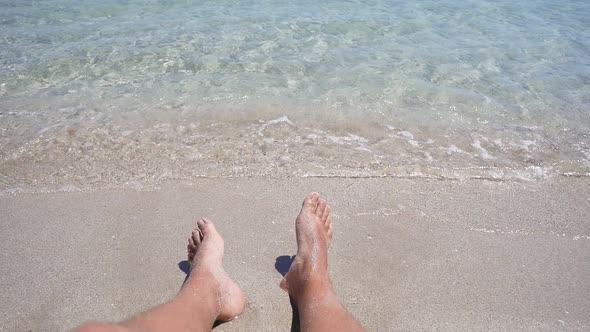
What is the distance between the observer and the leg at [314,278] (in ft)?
6.48

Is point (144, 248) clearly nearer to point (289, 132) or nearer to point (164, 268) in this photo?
point (164, 268)

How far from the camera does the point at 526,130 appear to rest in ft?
13.4

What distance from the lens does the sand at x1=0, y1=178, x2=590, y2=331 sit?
2158mm

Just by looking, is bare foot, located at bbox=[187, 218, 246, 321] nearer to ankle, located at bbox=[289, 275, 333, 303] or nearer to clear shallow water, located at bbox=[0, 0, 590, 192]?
ankle, located at bbox=[289, 275, 333, 303]

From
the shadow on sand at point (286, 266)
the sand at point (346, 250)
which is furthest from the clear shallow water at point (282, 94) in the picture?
the shadow on sand at point (286, 266)

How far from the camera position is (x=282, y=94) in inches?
183

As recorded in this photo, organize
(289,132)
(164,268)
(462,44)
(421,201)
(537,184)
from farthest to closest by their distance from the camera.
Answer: (462,44), (289,132), (537,184), (421,201), (164,268)

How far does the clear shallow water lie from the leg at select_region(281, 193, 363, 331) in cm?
74

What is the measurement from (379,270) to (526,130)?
254 centimetres

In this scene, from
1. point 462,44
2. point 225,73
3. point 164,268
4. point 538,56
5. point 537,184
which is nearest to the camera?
point 164,268

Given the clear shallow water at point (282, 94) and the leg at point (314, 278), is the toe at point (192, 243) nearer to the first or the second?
the leg at point (314, 278)

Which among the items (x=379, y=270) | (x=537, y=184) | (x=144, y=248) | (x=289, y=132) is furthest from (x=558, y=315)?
(x=289, y=132)

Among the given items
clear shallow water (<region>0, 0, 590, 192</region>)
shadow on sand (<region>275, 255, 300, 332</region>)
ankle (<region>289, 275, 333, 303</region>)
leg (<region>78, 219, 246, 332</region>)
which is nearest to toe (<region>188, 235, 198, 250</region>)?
leg (<region>78, 219, 246, 332</region>)

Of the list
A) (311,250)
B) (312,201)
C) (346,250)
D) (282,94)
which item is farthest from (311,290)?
(282,94)
